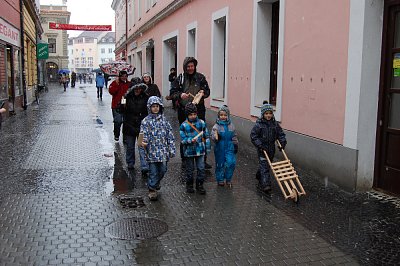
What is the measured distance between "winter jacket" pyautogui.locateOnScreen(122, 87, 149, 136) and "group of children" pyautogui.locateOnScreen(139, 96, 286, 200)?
139 centimetres

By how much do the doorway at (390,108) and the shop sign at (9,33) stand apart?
39.8ft

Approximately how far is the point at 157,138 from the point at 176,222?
1427mm

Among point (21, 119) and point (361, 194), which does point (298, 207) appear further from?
point (21, 119)

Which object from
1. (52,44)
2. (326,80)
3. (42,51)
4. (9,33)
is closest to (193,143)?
(326,80)

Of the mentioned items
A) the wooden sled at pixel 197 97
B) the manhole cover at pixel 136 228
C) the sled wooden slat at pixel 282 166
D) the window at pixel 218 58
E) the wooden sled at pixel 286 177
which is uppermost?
the window at pixel 218 58

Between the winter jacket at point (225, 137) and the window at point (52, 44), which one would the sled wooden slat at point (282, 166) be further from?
the window at point (52, 44)

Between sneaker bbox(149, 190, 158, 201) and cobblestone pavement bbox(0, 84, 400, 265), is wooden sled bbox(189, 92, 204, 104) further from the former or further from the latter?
sneaker bbox(149, 190, 158, 201)

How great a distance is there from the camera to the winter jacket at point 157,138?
6223 mm

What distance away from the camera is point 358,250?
4.51 metres

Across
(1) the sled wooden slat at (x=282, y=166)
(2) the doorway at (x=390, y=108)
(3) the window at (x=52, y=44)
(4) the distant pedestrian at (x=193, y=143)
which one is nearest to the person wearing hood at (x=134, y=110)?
(4) the distant pedestrian at (x=193, y=143)

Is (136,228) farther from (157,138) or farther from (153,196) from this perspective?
(157,138)

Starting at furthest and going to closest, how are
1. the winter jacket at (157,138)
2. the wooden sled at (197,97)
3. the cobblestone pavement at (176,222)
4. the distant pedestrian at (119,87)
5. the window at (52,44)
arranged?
the window at (52,44)
the distant pedestrian at (119,87)
the wooden sled at (197,97)
the winter jacket at (157,138)
the cobblestone pavement at (176,222)

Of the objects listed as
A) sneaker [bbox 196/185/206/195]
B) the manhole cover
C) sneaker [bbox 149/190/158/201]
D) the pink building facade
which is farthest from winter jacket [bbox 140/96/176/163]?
the pink building facade

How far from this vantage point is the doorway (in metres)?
6.24
